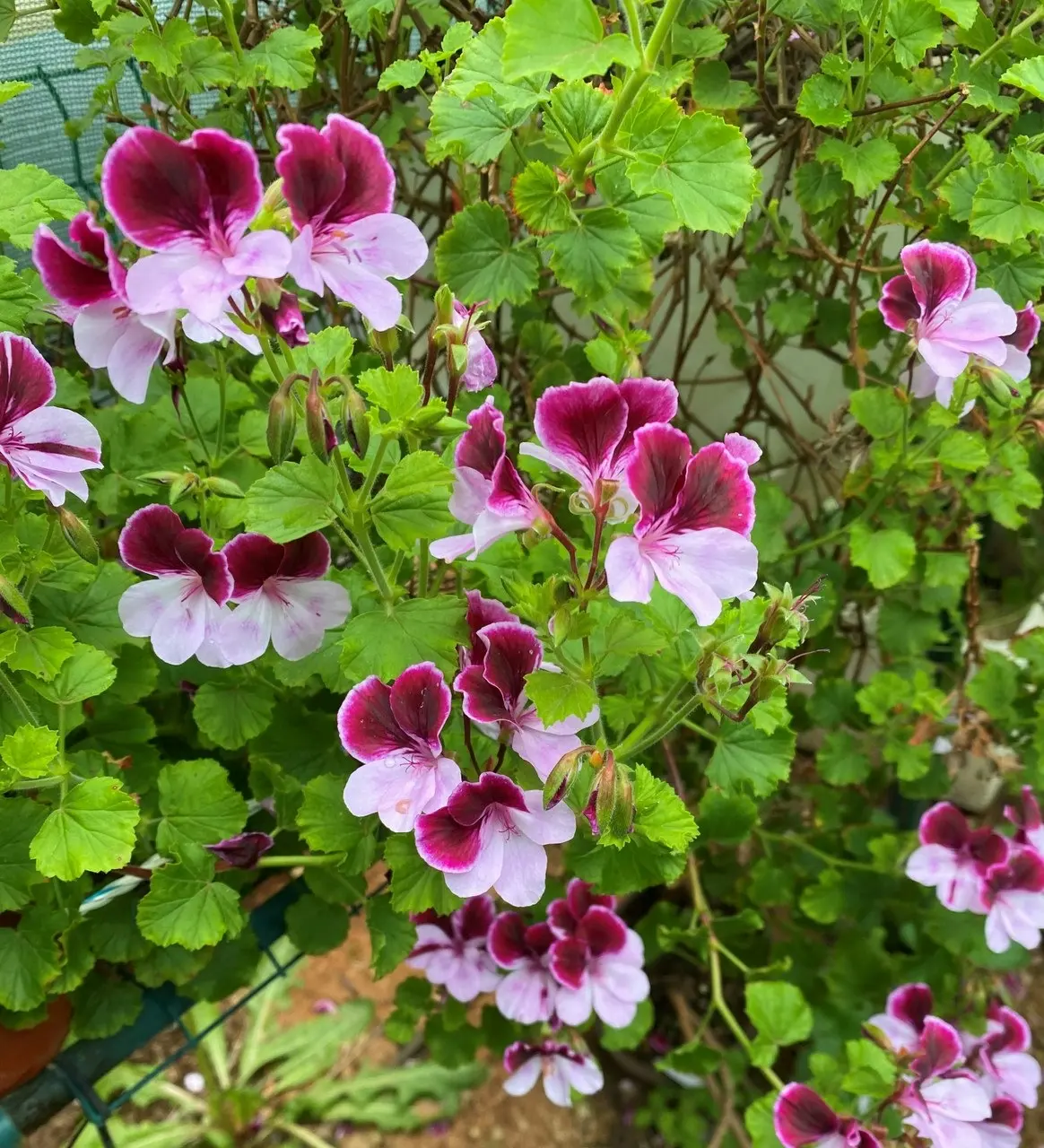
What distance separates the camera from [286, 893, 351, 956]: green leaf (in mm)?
1109

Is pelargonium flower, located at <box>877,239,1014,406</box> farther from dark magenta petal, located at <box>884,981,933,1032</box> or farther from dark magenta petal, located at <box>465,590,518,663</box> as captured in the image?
dark magenta petal, located at <box>884,981,933,1032</box>

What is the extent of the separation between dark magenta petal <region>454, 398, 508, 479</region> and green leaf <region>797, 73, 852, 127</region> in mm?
561

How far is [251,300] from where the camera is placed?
1.86ft

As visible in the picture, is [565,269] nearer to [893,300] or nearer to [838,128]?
[893,300]

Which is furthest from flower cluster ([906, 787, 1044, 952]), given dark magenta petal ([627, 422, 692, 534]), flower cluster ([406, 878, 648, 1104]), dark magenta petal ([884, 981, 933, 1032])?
dark magenta petal ([627, 422, 692, 534])

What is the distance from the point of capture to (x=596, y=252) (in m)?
0.78

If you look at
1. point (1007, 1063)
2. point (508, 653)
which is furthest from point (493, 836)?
point (1007, 1063)

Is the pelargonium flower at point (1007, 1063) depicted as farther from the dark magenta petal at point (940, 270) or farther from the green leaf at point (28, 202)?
the green leaf at point (28, 202)

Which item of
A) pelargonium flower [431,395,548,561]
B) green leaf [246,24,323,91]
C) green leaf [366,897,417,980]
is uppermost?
green leaf [246,24,323,91]

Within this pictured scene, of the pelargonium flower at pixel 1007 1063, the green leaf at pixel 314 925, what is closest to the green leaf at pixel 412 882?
the green leaf at pixel 314 925

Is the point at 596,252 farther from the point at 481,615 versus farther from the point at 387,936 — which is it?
the point at 387,936

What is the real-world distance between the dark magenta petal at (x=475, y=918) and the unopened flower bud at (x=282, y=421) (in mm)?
799

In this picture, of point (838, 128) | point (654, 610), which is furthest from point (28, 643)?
point (838, 128)

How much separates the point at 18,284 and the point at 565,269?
0.43 meters
